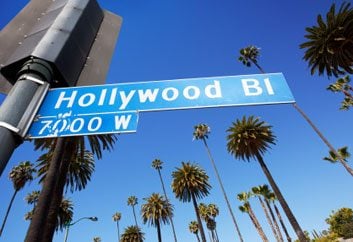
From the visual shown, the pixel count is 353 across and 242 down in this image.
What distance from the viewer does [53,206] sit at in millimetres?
7957

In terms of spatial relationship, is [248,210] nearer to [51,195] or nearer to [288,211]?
[288,211]

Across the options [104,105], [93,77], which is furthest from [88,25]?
[104,105]

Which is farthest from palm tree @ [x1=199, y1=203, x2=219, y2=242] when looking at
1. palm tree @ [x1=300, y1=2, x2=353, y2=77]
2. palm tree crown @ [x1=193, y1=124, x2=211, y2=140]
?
palm tree @ [x1=300, y1=2, x2=353, y2=77]

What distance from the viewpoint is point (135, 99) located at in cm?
237

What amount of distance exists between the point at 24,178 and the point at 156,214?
24857mm

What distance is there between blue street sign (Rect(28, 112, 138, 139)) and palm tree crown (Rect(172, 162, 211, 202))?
38277 mm

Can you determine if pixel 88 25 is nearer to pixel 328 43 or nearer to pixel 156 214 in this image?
pixel 328 43

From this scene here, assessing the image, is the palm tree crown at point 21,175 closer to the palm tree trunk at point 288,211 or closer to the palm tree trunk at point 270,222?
the palm tree trunk at point 288,211

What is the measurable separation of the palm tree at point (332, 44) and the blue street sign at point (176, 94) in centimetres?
2394

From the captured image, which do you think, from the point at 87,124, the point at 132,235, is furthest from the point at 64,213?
the point at 87,124

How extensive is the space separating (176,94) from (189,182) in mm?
38378

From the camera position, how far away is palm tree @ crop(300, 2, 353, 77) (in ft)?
67.2

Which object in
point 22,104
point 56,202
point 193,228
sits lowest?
point 22,104

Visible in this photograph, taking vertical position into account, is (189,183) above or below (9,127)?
above
